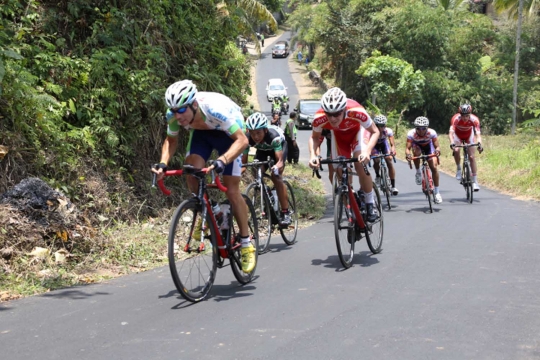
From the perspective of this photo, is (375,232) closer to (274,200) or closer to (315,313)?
(274,200)

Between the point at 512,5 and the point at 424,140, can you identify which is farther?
the point at 512,5

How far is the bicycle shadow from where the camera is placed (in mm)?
8242

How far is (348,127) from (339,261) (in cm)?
180

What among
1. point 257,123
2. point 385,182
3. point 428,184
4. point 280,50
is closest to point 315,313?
point 257,123

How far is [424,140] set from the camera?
14094 millimetres

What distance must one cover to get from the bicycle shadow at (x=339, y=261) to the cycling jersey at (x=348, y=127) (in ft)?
4.77

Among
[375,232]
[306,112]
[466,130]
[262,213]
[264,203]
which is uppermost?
[306,112]

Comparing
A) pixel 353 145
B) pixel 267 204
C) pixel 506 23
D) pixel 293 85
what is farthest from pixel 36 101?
pixel 293 85

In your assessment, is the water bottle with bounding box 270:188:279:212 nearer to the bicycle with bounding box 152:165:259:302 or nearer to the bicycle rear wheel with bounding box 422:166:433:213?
the bicycle with bounding box 152:165:259:302

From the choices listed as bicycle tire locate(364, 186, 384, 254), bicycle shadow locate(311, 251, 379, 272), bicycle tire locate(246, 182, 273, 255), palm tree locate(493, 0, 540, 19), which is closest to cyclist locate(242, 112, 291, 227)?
bicycle tire locate(246, 182, 273, 255)

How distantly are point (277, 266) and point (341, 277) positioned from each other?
102cm

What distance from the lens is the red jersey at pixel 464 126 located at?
50.4 feet


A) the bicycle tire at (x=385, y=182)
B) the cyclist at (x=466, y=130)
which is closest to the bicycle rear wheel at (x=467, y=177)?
the cyclist at (x=466, y=130)

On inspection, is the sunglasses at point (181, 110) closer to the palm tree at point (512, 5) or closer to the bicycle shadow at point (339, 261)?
the bicycle shadow at point (339, 261)
